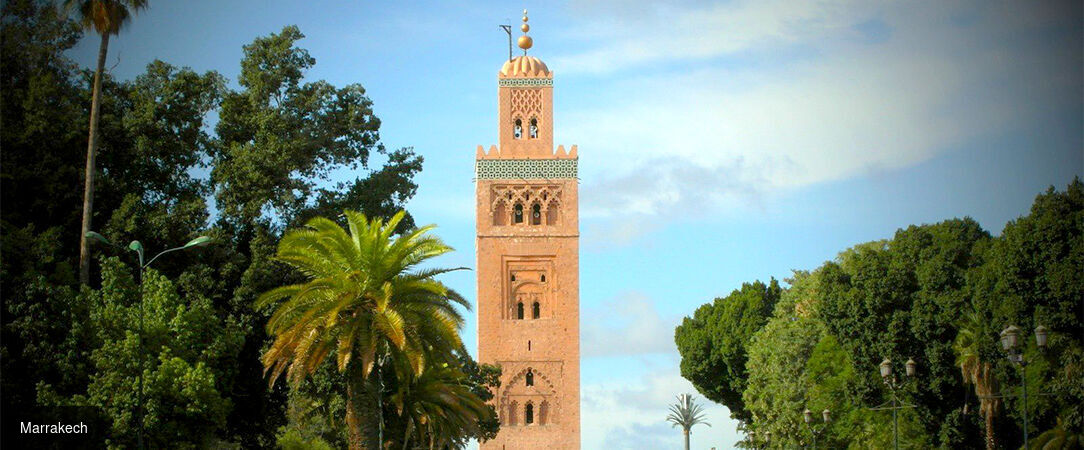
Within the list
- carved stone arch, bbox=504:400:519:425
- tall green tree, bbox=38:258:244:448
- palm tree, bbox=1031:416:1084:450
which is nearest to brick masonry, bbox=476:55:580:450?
carved stone arch, bbox=504:400:519:425

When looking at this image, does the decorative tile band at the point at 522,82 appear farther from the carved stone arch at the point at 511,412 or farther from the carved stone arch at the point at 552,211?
the carved stone arch at the point at 511,412

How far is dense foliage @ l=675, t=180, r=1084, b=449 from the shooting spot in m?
38.9

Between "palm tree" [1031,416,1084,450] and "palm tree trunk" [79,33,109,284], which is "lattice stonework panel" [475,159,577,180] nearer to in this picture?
"palm tree trunk" [79,33,109,284]

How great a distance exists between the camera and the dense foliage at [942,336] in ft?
128

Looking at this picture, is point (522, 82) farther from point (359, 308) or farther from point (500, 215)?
point (359, 308)

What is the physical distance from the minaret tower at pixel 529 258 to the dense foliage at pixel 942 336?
939 centimetres

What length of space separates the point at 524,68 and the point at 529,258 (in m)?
8.05

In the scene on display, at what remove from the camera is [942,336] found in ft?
146

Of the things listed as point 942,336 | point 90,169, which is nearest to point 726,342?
point 942,336

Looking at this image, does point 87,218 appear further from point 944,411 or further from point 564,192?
point 564,192

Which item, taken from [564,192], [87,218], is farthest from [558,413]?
[87,218]

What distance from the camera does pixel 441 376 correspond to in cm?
3991

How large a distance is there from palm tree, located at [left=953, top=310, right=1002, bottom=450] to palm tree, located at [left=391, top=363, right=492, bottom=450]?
1332 centimetres

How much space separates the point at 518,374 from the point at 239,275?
74.8ft
